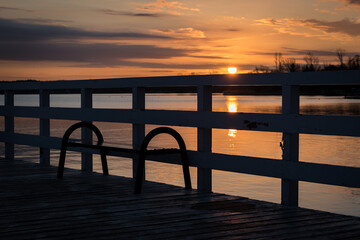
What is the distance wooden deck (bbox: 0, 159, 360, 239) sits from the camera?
402 centimetres

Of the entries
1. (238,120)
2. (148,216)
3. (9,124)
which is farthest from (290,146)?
(9,124)

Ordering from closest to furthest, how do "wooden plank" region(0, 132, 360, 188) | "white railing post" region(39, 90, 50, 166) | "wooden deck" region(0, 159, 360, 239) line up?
"wooden deck" region(0, 159, 360, 239) → "wooden plank" region(0, 132, 360, 188) → "white railing post" region(39, 90, 50, 166)

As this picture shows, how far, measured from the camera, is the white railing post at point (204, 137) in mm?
5934

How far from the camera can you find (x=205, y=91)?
5934 millimetres

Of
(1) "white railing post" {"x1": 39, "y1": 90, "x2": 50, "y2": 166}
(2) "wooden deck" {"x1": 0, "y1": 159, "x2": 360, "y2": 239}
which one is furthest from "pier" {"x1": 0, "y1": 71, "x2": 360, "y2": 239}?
(1) "white railing post" {"x1": 39, "y1": 90, "x2": 50, "y2": 166}

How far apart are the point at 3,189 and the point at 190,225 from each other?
107 inches

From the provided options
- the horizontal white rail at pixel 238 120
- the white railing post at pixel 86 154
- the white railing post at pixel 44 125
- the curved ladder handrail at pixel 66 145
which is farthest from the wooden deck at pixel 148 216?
the white railing post at pixel 44 125

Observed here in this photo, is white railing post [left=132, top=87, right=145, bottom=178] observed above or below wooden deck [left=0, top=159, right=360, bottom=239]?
above

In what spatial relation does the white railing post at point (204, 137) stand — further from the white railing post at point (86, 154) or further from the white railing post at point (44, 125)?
the white railing post at point (44, 125)

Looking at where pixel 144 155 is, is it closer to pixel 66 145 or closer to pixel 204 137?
pixel 204 137

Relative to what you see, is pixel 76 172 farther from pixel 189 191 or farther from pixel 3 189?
pixel 189 191

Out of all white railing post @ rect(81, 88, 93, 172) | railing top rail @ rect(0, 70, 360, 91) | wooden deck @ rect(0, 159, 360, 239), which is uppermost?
railing top rail @ rect(0, 70, 360, 91)

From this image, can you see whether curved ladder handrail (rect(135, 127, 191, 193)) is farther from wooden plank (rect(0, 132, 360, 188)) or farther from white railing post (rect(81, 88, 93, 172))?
white railing post (rect(81, 88, 93, 172))

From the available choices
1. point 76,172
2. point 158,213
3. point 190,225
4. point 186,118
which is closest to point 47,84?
point 76,172
